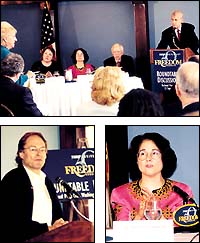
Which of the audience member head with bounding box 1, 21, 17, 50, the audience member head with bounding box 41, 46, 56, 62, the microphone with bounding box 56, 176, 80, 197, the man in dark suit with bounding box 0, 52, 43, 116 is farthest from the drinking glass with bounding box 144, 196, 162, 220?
the audience member head with bounding box 1, 21, 17, 50

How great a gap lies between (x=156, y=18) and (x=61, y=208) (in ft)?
2.43

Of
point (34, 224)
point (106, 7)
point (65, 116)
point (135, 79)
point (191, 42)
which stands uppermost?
point (106, 7)

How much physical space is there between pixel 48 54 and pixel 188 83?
498 millimetres

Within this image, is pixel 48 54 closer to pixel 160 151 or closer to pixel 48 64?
pixel 48 64

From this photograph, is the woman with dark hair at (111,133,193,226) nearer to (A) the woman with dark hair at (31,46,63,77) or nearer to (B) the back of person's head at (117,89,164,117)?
(B) the back of person's head at (117,89,164,117)

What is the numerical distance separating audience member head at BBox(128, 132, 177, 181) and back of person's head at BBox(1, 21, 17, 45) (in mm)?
571

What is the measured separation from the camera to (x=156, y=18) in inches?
78.2

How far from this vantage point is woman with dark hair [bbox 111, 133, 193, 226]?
2.02 m

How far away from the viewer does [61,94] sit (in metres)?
2.02

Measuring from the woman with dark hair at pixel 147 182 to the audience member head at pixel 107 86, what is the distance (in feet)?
0.54

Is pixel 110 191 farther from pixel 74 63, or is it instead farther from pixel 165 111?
pixel 74 63

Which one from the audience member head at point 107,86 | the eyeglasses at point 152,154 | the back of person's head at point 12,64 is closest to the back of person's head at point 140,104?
the audience member head at point 107,86

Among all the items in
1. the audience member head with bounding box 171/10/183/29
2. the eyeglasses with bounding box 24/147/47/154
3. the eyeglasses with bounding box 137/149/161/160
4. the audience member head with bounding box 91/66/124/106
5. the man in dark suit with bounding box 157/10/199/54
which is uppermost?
the audience member head with bounding box 171/10/183/29

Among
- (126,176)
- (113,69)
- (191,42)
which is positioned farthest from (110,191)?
(191,42)
